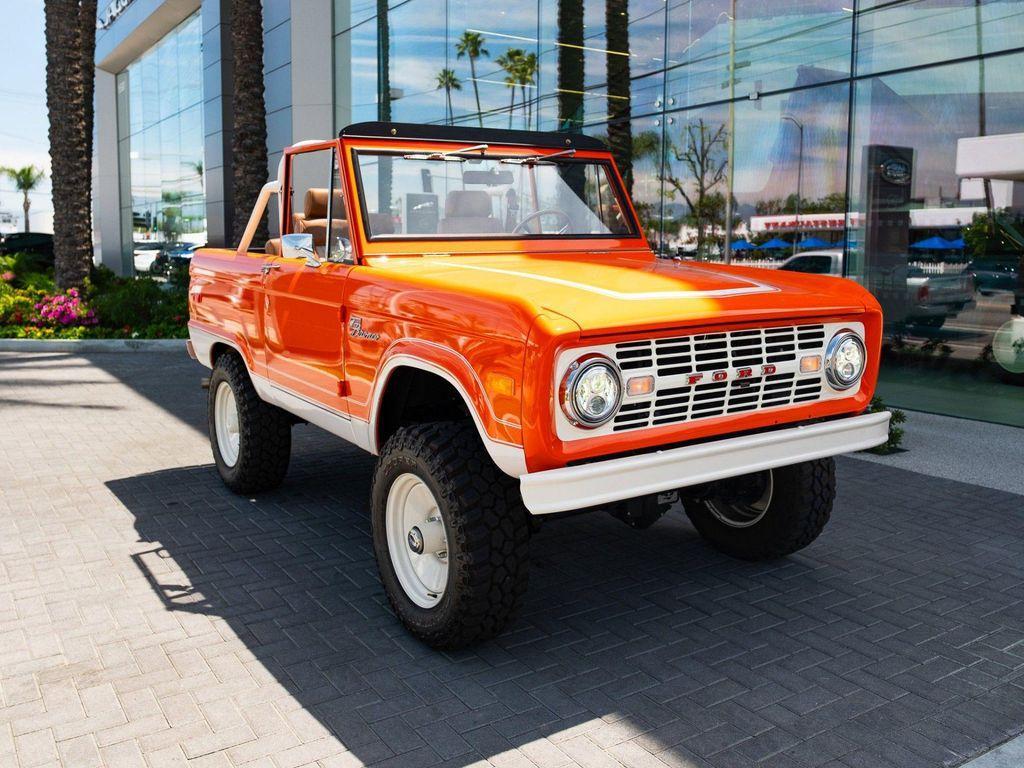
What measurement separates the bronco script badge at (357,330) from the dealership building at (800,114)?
22.5ft

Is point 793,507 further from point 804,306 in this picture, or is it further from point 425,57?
point 425,57

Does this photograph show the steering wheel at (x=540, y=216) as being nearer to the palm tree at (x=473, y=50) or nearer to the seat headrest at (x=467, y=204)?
the seat headrest at (x=467, y=204)

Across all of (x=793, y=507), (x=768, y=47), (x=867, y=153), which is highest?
(x=768, y=47)

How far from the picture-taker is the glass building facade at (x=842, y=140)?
934 cm

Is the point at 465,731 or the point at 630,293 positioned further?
the point at 630,293

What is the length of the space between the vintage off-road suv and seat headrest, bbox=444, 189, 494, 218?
0.01 metres

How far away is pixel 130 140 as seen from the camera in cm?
3347

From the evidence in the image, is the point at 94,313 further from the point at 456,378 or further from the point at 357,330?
the point at 456,378

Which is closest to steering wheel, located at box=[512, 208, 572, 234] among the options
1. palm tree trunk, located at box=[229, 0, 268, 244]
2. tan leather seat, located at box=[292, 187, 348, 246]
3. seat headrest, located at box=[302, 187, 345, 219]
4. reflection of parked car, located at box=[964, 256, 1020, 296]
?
tan leather seat, located at box=[292, 187, 348, 246]

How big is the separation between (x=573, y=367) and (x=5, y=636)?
110 inches

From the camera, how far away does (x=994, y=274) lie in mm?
9344

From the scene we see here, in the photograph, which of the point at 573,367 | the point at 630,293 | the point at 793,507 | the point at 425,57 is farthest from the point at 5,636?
the point at 425,57

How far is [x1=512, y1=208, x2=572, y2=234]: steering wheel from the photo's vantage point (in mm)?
5271

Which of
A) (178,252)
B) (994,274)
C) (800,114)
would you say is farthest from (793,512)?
(178,252)
